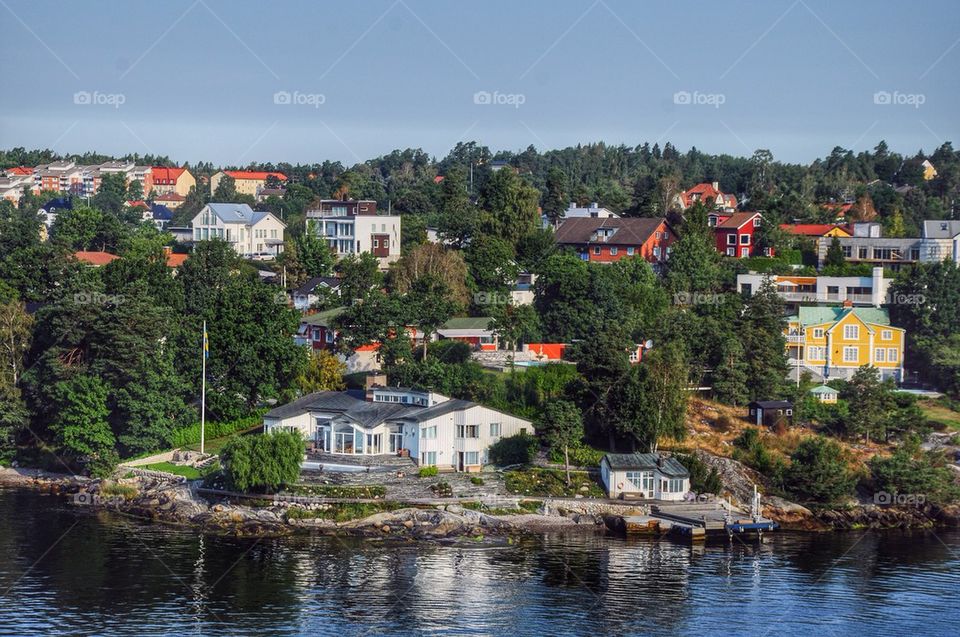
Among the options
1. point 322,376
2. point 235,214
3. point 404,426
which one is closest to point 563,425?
point 404,426

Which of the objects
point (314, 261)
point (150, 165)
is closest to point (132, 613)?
point (314, 261)

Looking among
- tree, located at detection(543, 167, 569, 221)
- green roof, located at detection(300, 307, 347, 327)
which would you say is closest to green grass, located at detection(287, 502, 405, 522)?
green roof, located at detection(300, 307, 347, 327)

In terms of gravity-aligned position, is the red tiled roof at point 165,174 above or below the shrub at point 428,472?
above

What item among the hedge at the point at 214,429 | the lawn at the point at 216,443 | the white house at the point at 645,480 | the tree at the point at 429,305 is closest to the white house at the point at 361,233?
the tree at the point at 429,305

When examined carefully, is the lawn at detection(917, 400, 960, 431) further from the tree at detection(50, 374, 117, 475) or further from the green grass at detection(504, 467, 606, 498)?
the tree at detection(50, 374, 117, 475)

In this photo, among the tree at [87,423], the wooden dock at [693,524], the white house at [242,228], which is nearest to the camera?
the wooden dock at [693,524]

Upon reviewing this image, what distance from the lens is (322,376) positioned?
150ft

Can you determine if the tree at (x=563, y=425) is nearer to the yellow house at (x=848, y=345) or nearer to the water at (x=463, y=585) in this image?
the water at (x=463, y=585)

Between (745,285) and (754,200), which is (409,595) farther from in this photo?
(754,200)

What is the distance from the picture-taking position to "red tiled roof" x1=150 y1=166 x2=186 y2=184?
440ft

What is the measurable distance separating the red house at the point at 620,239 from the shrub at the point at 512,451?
22.9 meters

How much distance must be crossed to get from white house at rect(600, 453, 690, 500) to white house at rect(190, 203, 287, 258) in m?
39.4

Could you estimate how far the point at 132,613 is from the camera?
28609 millimetres

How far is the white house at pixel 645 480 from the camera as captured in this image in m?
39.1
